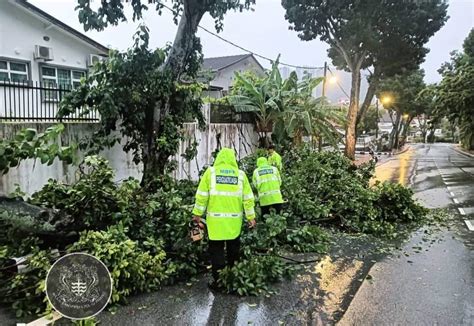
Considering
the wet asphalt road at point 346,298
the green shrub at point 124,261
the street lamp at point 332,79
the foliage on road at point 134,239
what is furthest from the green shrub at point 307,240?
the street lamp at point 332,79

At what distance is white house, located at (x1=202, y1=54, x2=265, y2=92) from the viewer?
107 ft

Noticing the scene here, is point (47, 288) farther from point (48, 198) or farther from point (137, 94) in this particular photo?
point (137, 94)

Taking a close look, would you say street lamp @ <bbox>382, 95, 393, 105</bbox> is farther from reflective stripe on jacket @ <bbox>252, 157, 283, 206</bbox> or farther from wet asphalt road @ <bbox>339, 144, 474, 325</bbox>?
reflective stripe on jacket @ <bbox>252, 157, 283, 206</bbox>

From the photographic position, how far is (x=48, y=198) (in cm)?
590

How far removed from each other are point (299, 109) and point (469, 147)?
1629 inches

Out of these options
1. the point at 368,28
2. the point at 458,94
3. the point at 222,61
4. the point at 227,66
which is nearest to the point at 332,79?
the point at 368,28

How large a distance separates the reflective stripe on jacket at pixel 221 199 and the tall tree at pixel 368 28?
18.3 metres

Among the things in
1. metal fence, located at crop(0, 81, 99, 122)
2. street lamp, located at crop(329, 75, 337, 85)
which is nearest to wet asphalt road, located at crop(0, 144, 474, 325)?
metal fence, located at crop(0, 81, 99, 122)

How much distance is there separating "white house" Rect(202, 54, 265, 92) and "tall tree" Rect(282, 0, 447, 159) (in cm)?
862

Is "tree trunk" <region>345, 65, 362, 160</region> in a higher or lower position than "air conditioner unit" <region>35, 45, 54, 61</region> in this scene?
lower

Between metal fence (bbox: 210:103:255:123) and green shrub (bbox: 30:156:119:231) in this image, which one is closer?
green shrub (bbox: 30:156:119:231)

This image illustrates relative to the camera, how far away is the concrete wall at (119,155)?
6.41 meters

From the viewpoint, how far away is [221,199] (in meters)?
5.04

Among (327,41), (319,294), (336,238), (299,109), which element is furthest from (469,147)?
(319,294)
